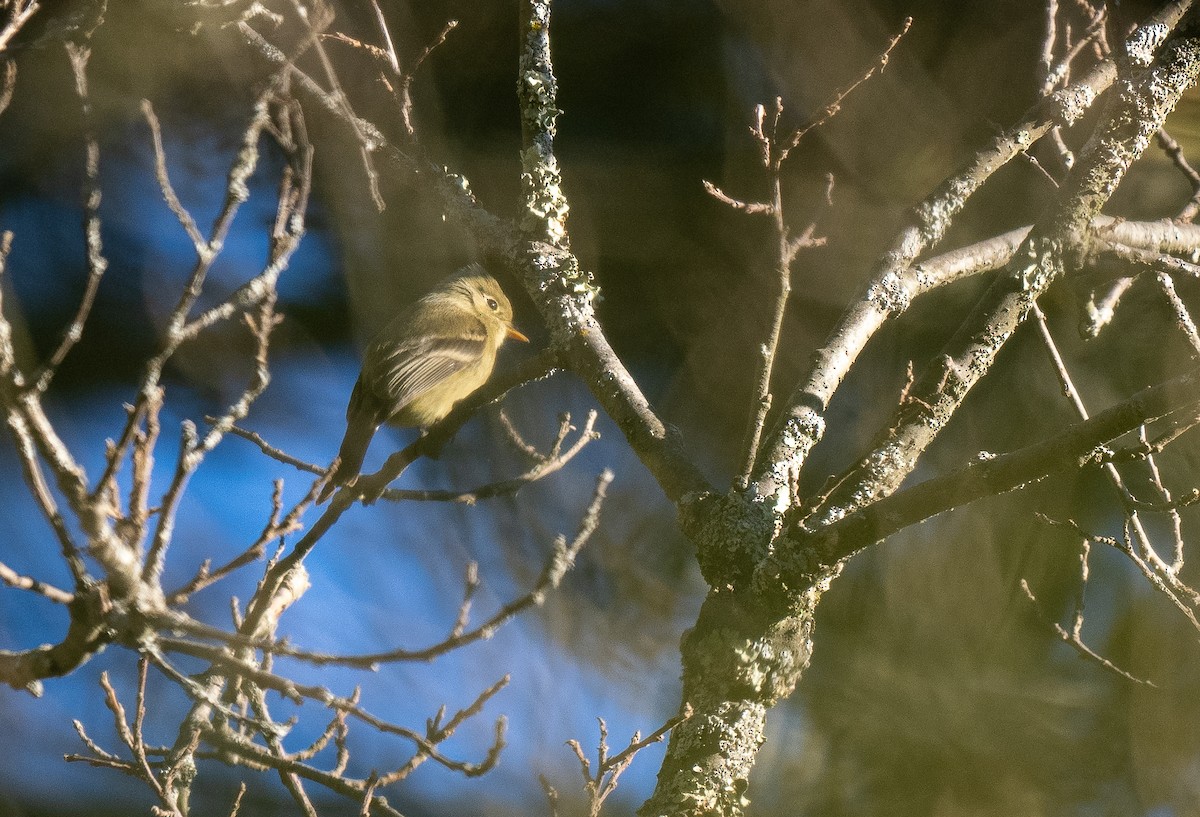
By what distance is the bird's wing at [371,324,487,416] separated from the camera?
2.99 metres

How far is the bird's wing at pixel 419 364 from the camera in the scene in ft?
9.82

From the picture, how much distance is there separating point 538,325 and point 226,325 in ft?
3.69

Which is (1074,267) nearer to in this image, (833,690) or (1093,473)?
(1093,473)

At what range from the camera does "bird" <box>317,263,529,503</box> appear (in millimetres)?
2971

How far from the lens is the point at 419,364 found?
127 inches

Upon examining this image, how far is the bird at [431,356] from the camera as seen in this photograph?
2.97m

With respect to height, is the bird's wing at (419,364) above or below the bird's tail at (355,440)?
above

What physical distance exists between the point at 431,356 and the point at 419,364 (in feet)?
0.37

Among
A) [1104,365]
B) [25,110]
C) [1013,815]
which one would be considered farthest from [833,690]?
[25,110]

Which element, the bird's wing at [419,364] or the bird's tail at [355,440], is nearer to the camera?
the bird's tail at [355,440]

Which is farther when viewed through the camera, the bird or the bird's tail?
the bird

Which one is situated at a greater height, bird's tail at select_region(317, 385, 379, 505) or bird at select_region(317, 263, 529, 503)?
bird at select_region(317, 263, 529, 503)

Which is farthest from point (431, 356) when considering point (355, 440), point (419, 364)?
point (355, 440)

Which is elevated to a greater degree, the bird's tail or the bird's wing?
the bird's wing
